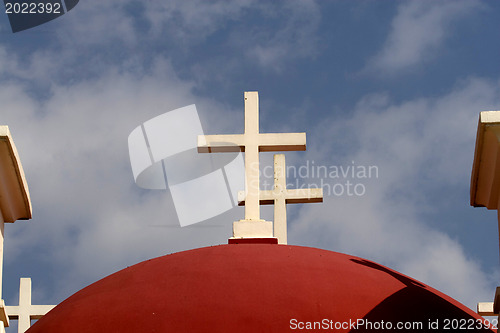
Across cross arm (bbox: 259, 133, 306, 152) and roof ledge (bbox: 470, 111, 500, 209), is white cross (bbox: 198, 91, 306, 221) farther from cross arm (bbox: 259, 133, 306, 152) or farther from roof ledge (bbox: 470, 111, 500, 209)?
roof ledge (bbox: 470, 111, 500, 209)

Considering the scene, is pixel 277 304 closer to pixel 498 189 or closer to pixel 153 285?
pixel 153 285

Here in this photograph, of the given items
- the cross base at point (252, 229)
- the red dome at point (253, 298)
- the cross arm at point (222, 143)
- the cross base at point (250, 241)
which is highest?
the cross arm at point (222, 143)

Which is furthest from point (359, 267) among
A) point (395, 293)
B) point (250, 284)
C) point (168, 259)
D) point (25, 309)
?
point (25, 309)

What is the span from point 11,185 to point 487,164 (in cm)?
374

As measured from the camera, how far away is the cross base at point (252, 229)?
9.30 meters

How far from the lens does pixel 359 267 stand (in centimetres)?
845

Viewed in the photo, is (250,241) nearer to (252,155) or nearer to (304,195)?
(252,155)

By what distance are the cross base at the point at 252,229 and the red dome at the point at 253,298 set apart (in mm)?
568

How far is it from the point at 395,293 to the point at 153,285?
188cm

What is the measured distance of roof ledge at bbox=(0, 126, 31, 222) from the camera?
799 centimetres

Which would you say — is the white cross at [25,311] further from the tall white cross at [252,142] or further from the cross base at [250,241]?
the cross base at [250,241]

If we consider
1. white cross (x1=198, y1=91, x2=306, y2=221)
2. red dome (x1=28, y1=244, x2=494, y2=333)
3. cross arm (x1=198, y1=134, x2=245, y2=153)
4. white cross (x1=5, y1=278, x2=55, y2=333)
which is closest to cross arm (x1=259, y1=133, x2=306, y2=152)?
white cross (x1=198, y1=91, x2=306, y2=221)

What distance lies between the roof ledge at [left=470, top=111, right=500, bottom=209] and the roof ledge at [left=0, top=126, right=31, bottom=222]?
3501 mm

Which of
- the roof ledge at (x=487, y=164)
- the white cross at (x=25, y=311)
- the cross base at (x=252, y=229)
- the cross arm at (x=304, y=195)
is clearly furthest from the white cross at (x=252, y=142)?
the white cross at (x=25, y=311)
